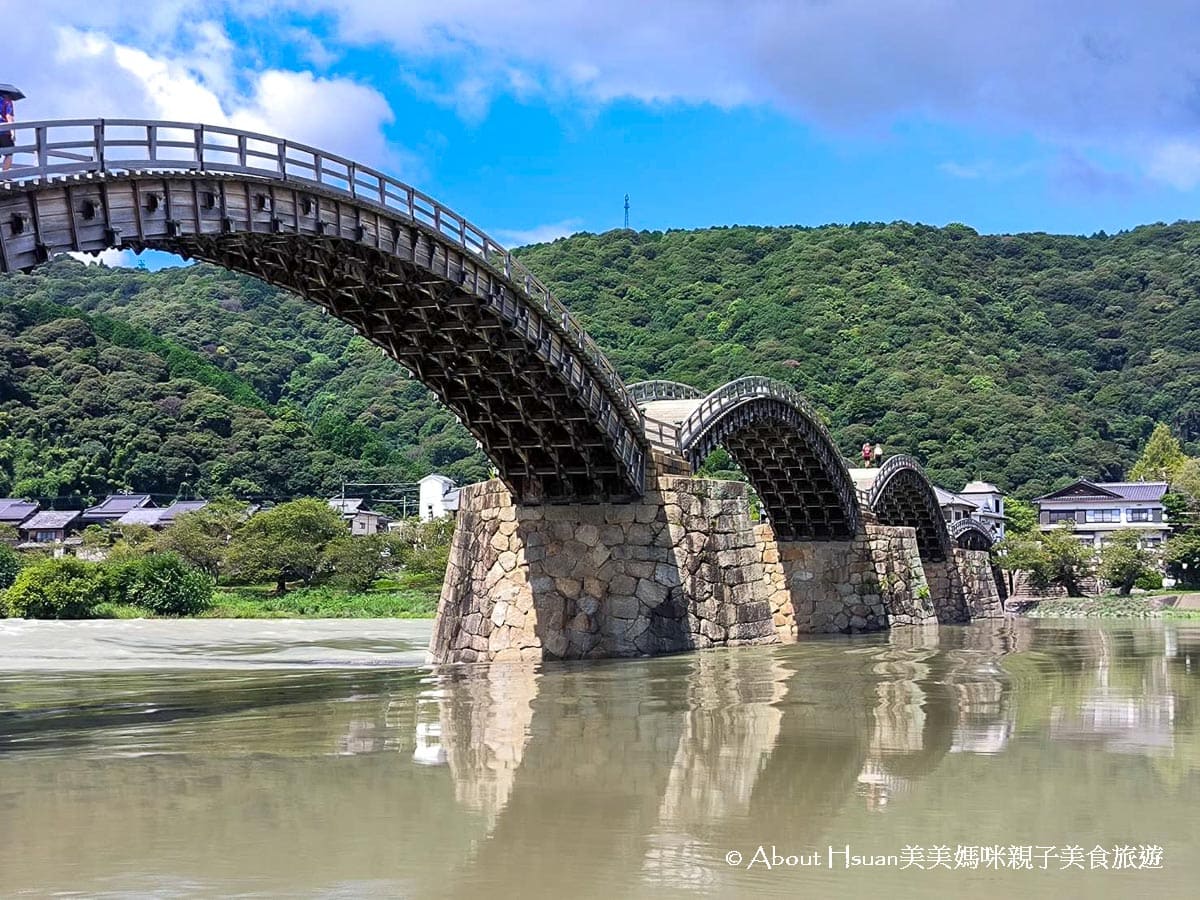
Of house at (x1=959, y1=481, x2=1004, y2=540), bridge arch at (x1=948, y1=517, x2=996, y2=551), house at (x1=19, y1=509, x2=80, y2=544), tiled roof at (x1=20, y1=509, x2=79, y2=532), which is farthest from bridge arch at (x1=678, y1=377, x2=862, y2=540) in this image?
tiled roof at (x1=20, y1=509, x2=79, y2=532)

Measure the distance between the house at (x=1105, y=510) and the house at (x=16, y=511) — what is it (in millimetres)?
67685

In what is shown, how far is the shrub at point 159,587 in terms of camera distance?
179 feet

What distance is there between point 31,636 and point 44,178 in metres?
29.1

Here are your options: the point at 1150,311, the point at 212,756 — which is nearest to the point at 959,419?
the point at 1150,311

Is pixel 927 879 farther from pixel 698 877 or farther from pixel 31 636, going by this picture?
pixel 31 636

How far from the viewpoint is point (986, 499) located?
341 feet

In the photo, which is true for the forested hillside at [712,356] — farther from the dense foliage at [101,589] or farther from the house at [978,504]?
the dense foliage at [101,589]

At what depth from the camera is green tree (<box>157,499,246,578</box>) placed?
224 feet

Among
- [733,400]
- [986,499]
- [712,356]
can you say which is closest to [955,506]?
[986,499]

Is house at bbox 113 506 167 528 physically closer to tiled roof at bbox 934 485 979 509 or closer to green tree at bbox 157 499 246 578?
green tree at bbox 157 499 246 578

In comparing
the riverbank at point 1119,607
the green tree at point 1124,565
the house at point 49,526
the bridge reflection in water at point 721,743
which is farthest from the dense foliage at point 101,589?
the green tree at point 1124,565

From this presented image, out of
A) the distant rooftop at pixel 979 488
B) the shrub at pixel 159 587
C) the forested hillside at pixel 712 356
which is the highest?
the forested hillside at pixel 712 356

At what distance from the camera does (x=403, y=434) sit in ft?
421

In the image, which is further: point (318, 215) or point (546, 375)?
point (546, 375)
